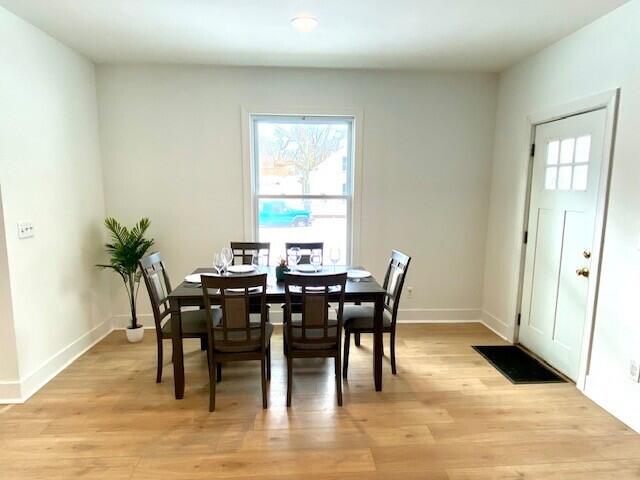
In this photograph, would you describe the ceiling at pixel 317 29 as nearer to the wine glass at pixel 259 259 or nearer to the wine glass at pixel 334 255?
the wine glass at pixel 334 255

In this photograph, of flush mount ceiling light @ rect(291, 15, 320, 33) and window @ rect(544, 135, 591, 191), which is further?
window @ rect(544, 135, 591, 191)

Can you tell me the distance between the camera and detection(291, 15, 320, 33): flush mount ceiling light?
2525 mm

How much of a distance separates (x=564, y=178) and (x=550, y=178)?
0.17 metres

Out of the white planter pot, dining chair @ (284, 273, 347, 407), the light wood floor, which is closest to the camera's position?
the light wood floor

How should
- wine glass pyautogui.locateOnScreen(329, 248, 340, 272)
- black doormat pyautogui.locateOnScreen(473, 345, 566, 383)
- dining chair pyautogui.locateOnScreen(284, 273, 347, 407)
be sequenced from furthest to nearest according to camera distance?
wine glass pyautogui.locateOnScreen(329, 248, 340, 272), black doormat pyautogui.locateOnScreen(473, 345, 566, 383), dining chair pyautogui.locateOnScreen(284, 273, 347, 407)

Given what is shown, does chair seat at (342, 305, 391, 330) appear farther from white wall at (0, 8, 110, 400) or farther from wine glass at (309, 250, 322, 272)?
white wall at (0, 8, 110, 400)

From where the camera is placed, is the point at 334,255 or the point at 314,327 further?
the point at 334,255

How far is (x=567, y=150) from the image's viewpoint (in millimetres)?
2893

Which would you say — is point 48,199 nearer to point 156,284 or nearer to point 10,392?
point 156,284

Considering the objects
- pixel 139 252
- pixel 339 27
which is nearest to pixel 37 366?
pixel 139 252

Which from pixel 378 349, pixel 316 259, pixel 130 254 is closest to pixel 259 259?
pixel 316 259

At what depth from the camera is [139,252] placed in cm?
347

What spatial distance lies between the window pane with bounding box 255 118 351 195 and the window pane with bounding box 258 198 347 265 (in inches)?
5.0

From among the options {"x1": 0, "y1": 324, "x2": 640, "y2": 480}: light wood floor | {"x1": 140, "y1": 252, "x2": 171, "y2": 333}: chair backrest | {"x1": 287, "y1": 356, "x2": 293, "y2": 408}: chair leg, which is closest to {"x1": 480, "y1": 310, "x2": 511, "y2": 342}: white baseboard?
{"x1": 0, "y1": 324, "x2": 640, "y2": 480}: light wood floor
